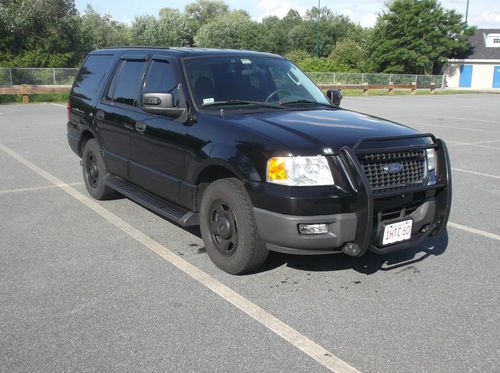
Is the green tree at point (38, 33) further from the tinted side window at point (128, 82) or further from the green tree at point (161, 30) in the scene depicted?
the tinted side window at point (128, 82)

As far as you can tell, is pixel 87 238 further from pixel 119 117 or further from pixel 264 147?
pixel 264 147

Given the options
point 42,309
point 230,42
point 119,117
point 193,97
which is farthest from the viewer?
point 230,42

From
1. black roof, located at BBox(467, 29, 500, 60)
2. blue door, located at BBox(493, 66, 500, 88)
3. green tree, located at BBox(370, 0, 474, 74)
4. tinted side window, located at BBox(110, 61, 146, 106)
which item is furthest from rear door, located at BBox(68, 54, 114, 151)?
blue door, located at BBox(493, 66, 500, 88)

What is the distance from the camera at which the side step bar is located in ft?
14.8

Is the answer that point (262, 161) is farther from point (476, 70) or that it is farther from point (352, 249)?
point (476, 70)

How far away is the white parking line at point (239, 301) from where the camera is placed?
3010 mm

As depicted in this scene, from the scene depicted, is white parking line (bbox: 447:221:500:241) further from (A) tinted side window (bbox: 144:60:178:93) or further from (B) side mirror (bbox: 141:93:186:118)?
(A) tinted side window (bbox: 144:60:178:93)

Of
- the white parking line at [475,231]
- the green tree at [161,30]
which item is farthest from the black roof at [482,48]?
the white parking line at [475,231]

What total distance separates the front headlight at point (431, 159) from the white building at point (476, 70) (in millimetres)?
54439

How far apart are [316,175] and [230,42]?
7492 cm

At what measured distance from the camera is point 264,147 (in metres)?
3.74

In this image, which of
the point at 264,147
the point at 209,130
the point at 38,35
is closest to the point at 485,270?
the point at 264,147

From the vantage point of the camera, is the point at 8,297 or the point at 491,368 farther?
the point at 8,297

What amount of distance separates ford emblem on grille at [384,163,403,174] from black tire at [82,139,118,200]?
11.6 feet
